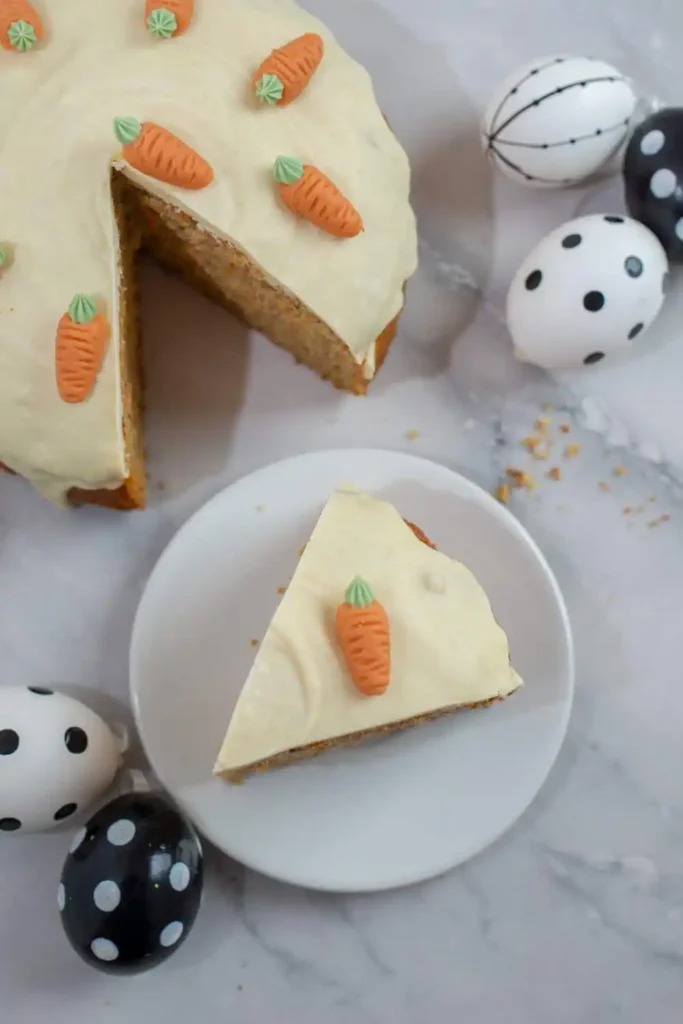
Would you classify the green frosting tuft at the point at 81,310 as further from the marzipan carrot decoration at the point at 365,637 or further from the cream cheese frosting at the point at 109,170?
the marzipan carrot decoration at the point at 365,637

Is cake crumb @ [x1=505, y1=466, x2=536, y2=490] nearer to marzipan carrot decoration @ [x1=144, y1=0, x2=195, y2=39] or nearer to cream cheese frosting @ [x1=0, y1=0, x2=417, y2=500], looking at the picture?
cream cheese frosting @ [x1=0, y1=0, x2=417, y2=500]

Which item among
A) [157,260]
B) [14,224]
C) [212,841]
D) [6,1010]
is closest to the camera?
[14,224]

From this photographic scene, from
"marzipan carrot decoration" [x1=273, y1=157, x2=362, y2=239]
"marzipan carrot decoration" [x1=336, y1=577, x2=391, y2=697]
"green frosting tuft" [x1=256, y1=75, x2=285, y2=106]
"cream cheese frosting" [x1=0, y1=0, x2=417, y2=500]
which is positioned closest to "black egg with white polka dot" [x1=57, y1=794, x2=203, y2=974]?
"marzipan carrot decoration" [x1=336, y1=577, x2=391, y2=697]

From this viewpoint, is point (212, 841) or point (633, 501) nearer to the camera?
point (212, 841)

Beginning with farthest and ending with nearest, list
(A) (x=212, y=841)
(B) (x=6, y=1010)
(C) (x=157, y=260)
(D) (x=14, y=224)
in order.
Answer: (C) (x=157, y=260) → (B) (x=6, y=1010) → (A) (x=212, y=841) → (D) (x=14, y=224)

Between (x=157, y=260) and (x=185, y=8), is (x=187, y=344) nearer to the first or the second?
(x=157, y=260)

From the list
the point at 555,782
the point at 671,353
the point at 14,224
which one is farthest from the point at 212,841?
the point at 671,353

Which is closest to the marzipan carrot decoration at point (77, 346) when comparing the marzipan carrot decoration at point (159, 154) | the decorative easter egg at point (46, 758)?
the marzipan carrot decoration at point (159, 154)
